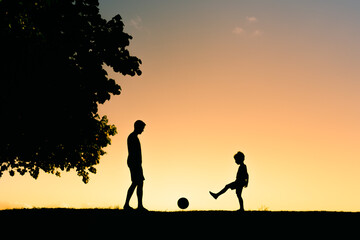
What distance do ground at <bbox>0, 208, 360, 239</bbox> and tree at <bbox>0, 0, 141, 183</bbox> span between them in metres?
7.62

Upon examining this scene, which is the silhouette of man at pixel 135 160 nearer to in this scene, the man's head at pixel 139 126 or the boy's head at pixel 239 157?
the man's head at pixel 139 126

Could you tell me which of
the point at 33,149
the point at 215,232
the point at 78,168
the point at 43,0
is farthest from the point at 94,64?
the point at 215,232

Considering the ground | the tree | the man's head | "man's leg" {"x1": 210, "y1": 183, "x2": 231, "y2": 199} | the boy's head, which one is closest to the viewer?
the ground

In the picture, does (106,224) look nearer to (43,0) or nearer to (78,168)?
(43,0)

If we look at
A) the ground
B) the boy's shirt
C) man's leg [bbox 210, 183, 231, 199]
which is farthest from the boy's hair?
the ground

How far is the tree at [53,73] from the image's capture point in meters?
16.0

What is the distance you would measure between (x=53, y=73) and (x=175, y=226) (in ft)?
35.7

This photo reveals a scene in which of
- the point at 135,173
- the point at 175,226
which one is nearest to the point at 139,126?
the point at 135,173

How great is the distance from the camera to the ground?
792 centimetres

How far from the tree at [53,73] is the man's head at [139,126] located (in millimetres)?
7931

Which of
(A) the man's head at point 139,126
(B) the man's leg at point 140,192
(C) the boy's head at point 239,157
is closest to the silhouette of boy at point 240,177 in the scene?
(C) the boy's head at point 239,157

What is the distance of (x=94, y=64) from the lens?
1845 centimetres

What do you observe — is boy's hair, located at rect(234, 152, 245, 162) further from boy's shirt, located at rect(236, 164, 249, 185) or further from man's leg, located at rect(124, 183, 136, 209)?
man's leg, located at rect(124, 183, 136, 209)

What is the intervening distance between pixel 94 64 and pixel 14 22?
4.16m
